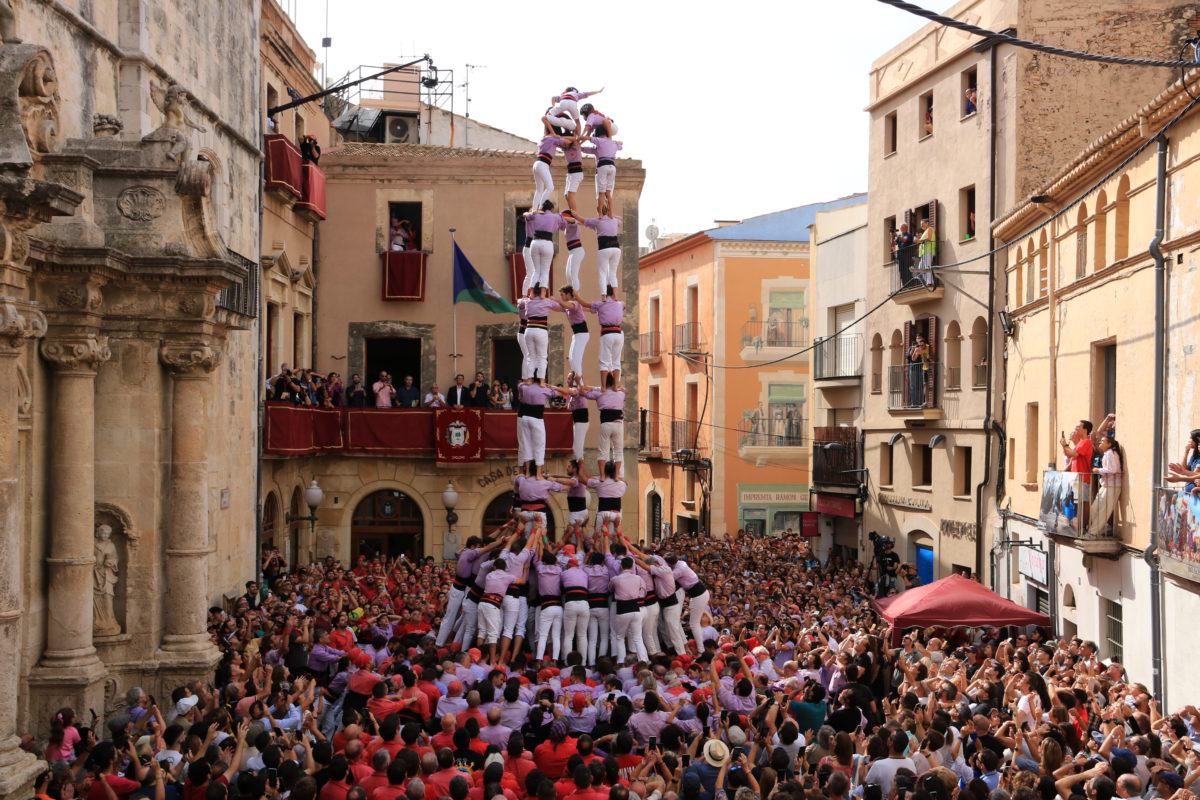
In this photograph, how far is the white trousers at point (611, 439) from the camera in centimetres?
1812

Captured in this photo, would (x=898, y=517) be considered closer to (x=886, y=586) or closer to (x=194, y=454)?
(x=886, y=586)

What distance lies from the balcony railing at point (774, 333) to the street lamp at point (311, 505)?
1766 cm

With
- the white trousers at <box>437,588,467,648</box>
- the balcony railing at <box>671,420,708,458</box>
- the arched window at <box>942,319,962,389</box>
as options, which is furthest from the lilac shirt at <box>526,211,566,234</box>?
the balcony railing at <box>671,420,708,458</box>

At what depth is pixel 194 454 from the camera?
1540 cm

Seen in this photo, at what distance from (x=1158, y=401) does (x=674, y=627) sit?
727 cm

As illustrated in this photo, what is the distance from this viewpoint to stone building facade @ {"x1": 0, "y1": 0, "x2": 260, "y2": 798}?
11445 mm

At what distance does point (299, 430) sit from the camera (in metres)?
25.3

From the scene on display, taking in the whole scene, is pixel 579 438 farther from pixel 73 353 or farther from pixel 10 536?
pixel 10 536

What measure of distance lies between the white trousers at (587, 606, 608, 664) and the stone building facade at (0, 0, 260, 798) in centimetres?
479

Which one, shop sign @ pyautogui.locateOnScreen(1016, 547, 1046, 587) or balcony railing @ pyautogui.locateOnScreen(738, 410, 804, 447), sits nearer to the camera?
shop sign @ pyautogui.locateOnScreen(1016, 547, 1046, 587)

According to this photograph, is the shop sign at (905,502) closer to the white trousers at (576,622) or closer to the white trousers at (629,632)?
the white trousers at (629,632)

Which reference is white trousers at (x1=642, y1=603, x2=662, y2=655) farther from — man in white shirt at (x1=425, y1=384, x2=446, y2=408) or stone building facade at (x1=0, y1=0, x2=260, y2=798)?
man in white shirt at (x1=425, y1=384, x2=446, y2=408)

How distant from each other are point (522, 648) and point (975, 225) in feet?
51.4

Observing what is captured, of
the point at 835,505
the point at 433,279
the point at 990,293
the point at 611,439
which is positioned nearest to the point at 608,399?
the point at 611,439
